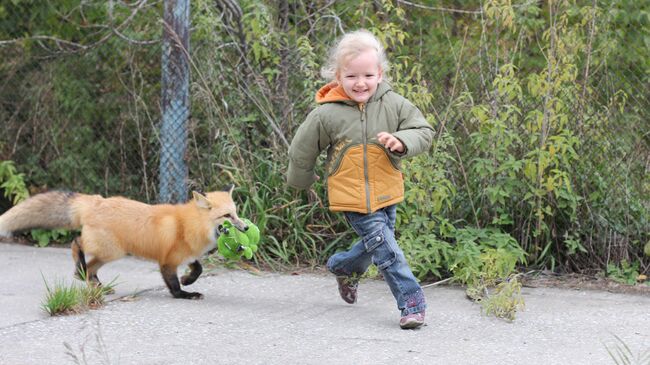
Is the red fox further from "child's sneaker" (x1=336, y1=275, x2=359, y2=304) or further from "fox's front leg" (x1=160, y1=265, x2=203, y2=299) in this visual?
"child's sneaker" (x1=336, y1=275, x2=359, y2=304)

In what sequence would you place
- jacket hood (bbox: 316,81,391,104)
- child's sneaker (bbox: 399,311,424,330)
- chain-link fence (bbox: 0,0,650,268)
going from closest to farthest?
child's sneaker (bbox: 399,311,424,330) → jacket hood (bbox: 316,81,391,104) → chain-link fence (bbox: 0,0,650,268)

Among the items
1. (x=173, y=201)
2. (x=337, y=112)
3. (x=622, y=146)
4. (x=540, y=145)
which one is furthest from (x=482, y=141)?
(x=173, y=201)

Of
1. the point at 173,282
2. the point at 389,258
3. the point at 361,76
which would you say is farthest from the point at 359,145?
the point at 173,282

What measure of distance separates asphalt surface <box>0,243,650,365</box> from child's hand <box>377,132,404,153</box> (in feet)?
3.51

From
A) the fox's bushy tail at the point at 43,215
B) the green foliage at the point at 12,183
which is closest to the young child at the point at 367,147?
the fox's bushy tail at the point at 43,215

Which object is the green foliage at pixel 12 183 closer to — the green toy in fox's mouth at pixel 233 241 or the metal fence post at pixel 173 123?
the metal fence post at pixel 173 123

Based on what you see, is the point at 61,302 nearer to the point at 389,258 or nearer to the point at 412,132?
the point at 389,258

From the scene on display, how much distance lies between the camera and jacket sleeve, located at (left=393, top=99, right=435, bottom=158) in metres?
5.36

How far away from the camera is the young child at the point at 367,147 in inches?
217

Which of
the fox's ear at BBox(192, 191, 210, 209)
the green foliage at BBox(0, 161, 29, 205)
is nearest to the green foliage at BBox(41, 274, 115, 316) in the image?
the fox's ear at BBox(192, 191, 210, 209)

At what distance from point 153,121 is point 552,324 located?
4.39 metres

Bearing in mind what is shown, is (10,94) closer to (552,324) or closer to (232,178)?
(232,178)

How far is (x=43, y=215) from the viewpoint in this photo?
6.46 m

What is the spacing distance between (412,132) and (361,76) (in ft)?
1.47
